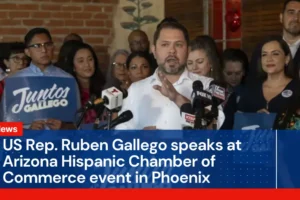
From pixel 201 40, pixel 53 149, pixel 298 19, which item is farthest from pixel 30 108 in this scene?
pixel 298 19

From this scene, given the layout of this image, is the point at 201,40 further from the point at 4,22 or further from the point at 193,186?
the point at 4,22

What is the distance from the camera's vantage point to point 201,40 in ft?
21.6

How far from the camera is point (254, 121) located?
5742mm

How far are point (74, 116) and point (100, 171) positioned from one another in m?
0.85

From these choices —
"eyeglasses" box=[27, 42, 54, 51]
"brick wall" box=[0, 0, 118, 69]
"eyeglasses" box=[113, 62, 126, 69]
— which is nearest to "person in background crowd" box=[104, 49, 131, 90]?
"eyeglasses" box=[113, 62, 126, 69]

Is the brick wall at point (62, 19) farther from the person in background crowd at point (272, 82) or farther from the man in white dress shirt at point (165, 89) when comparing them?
the man in white dress shirt at point (165, 89)

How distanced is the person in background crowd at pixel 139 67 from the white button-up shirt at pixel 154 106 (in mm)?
1401

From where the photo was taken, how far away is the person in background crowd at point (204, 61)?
632 cm

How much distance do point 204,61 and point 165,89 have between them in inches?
35.4

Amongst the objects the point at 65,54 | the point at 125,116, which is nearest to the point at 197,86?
the point at 125,116

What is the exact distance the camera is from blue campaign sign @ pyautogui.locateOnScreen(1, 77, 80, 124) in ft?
20.1

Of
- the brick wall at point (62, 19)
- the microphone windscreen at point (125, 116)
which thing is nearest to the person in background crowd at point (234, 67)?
the microphone windscreen at point (125, 116)

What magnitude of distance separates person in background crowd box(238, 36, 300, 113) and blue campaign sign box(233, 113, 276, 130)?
201 mm

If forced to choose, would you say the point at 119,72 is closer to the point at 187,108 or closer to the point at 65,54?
the point at 65,54
